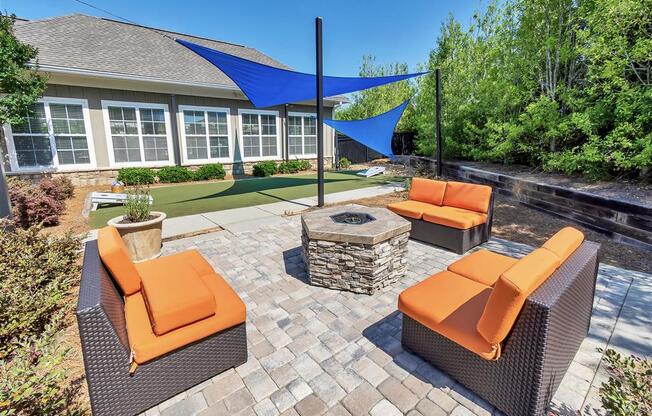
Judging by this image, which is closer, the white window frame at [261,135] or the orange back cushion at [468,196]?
the orange back cushion at [468,196]

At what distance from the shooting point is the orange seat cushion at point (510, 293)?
1516 mm

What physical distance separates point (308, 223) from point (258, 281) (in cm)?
86

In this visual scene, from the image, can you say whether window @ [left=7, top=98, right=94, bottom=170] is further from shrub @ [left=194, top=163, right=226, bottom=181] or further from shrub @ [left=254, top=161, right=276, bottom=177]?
shrub @ [left=254, top=161, right=276, bottom=177]

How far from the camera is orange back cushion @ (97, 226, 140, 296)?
6.43 ft

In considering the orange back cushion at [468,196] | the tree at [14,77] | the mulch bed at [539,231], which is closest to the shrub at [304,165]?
the mulch bed at [539,231]

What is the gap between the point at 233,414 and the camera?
1747 mm

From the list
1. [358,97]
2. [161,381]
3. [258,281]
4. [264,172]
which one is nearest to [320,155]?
[258,281]

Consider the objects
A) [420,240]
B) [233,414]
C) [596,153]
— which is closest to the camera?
[233,414]

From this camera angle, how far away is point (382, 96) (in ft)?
64.4

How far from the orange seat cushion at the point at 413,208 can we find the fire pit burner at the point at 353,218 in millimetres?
1116

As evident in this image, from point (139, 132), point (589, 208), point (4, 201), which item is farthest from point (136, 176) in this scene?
point (589, 208)

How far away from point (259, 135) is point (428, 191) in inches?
370

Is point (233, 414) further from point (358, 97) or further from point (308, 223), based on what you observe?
point (358, 97)

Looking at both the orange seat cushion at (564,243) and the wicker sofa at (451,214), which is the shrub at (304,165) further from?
the orange seat cushion at (564,243)
